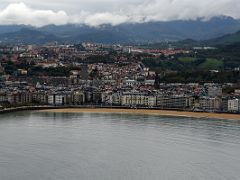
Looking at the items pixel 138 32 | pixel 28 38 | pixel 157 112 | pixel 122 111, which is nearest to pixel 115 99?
pixel 122 111

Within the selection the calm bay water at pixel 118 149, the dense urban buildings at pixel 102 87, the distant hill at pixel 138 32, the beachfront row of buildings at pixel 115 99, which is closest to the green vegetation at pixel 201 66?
the dense urban buildings at pixel 102 87

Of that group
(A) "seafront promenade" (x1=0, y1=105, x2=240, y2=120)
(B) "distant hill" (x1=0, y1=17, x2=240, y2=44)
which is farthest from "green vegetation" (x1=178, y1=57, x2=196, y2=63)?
(B) "distant hill" (x1=0, y1=17, x2=240, y2=44)

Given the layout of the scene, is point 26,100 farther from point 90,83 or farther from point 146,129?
point 146,129

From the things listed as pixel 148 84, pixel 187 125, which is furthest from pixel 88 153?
pixel 148 84

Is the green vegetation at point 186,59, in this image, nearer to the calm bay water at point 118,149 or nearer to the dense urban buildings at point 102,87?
the dense urban buildings at point 102,87

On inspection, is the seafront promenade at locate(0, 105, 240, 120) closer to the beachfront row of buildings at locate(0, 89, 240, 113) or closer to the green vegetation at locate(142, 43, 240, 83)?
the beachfront row of buildings at locate(0, 89, 240, 113)

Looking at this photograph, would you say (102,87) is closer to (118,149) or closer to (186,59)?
(186,59)
